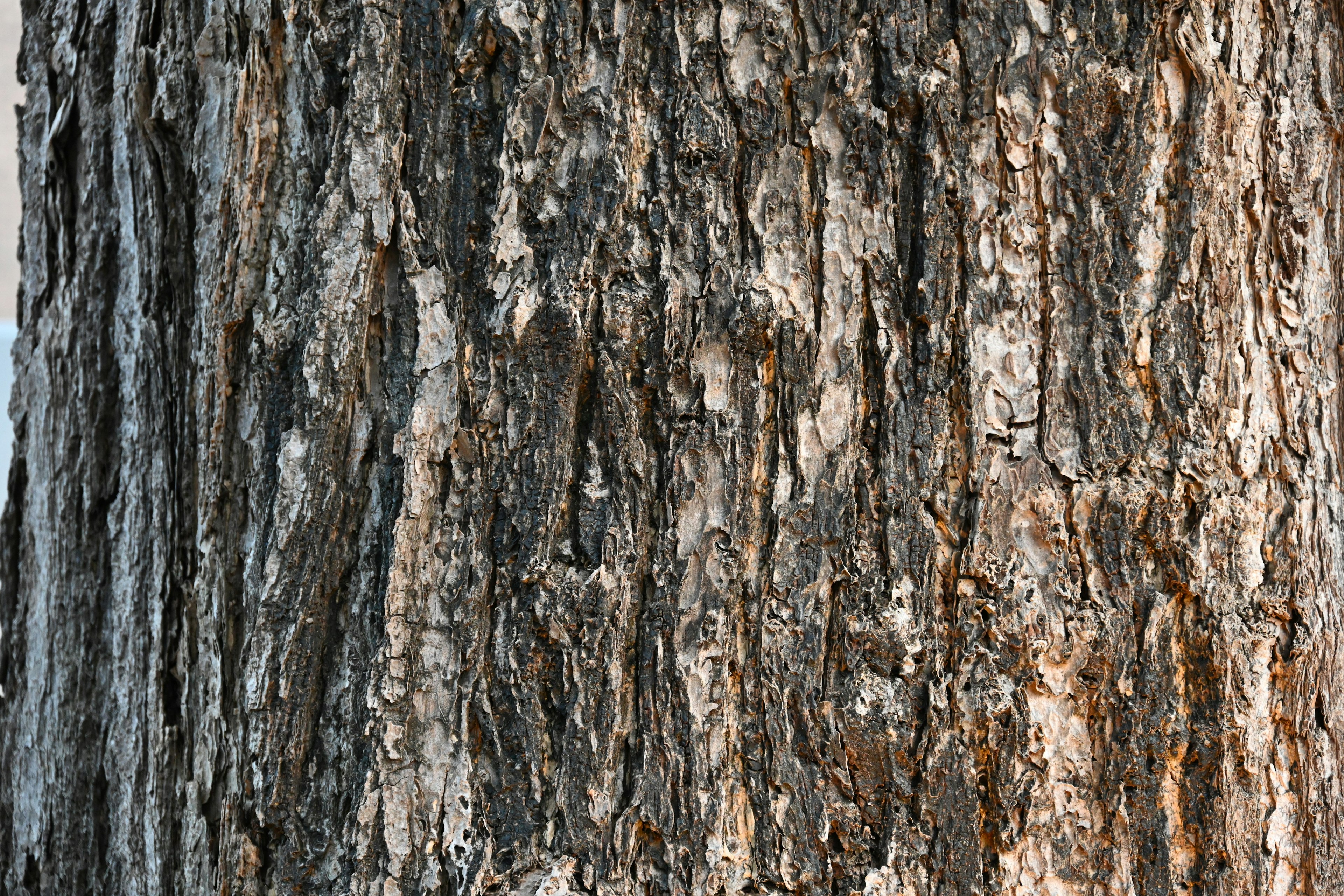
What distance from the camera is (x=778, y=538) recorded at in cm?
77

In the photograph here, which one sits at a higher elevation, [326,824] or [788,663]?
[788,663]

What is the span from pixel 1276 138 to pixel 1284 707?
0.51m

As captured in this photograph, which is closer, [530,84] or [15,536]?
[530,84]

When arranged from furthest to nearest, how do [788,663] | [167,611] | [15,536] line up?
[15,536] < [167,611] < [788,663]

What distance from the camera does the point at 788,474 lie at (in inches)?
30.7

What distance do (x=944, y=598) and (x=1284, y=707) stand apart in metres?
0.32

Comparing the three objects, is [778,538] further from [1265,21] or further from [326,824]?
[1265,21]

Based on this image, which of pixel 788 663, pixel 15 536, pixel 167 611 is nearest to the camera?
pixel 788 663

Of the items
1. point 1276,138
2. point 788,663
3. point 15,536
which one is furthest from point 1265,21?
point 15,536

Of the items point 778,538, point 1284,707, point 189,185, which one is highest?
point 189,185

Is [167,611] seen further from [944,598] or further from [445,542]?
[944,598]

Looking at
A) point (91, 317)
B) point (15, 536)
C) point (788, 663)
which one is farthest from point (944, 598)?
point (15, 536)

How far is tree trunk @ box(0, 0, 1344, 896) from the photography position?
0.77 meters

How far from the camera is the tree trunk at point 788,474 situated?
0.77 metres
